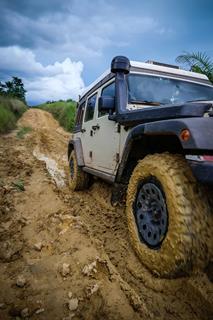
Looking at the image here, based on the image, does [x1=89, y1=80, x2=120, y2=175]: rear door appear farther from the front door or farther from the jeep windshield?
the jeep windshield

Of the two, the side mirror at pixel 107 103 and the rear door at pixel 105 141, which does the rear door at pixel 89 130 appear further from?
the side mirror at pixel 107 103

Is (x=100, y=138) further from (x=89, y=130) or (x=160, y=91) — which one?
(x=160, y=91)

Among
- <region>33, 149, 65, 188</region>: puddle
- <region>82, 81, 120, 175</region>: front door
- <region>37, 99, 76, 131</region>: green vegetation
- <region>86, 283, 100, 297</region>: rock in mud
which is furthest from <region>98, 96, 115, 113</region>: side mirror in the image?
<region>37, 99, 76, 131</region>: green vegetation

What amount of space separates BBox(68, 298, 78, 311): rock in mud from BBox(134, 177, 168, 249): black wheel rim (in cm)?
71

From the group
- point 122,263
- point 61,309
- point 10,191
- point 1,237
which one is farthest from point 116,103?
point 10,191

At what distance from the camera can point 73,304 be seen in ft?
5.57

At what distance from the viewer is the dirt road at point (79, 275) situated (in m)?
1.71

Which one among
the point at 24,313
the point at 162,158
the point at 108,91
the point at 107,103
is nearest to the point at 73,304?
the point at 24,313

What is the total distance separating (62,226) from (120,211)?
0.98 metres

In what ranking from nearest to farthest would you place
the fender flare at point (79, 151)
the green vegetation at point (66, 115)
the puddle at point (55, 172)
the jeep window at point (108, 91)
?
the jeep window at point (108, 91)
the fender flare at point (79, 151)
the puddle at point (55, 172)
the green vegetation at point (66, 115)

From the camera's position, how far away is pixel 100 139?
361 cm

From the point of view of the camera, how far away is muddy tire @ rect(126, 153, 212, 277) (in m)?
1.68

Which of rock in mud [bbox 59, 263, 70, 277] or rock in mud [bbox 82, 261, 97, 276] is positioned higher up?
rock in mud [bbox 82, 261, 97, 276]

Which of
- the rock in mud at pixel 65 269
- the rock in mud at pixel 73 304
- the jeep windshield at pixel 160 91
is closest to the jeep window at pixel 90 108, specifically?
the jeep windshield at pixel 160 91
